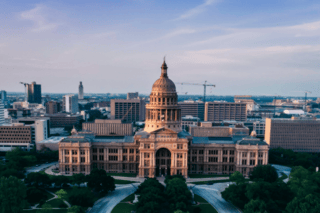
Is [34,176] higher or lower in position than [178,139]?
lower

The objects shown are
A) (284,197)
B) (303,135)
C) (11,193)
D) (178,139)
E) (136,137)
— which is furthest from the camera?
(303,135)

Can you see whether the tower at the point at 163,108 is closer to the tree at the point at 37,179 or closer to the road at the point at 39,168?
the tree at the point at 37,179

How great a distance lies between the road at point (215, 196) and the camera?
9157 centimetres

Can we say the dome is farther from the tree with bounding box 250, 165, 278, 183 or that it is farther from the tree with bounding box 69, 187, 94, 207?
the tree with bounding box 69, 187, 94, 207

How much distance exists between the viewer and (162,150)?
412ft

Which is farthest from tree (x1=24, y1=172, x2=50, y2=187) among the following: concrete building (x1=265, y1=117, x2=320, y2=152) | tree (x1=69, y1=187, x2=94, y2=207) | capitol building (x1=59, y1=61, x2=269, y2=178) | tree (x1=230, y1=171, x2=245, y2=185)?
concrete building (x1=265, y1=117, x2=320, y2=152)

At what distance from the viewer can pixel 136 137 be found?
131 m

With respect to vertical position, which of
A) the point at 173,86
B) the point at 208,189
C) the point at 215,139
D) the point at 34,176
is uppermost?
the point at 173,86

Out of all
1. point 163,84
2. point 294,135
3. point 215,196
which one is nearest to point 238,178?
point 215,196

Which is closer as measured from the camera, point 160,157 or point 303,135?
point 160,157

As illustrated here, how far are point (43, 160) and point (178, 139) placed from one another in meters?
81.1

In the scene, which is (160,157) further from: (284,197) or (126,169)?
(284,197)

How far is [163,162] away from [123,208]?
39735 millimetres

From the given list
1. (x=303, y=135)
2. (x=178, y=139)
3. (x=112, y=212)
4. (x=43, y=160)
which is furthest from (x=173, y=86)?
(x=303, y=135)
